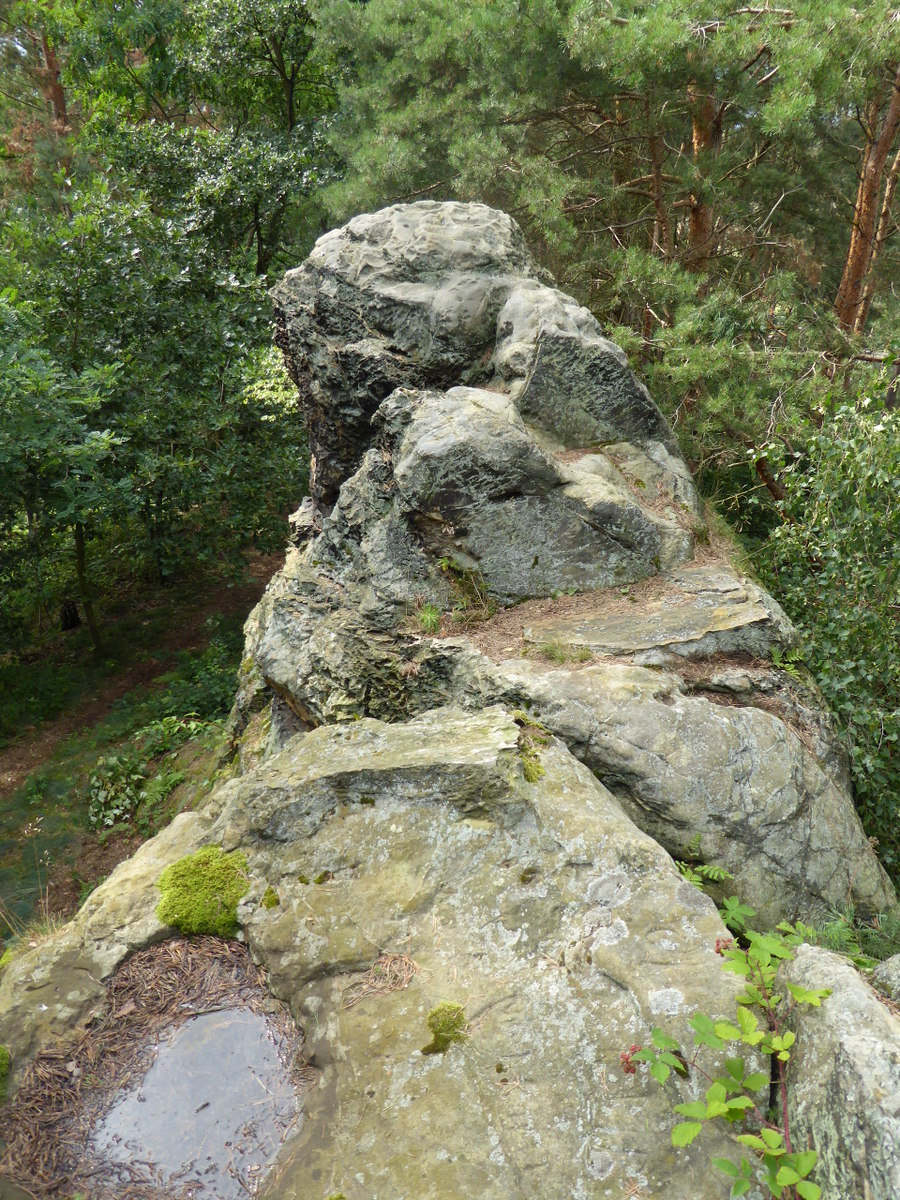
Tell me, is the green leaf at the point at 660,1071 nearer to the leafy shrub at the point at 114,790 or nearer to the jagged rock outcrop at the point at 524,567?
the jagged rock outcrop at the point at 524,567

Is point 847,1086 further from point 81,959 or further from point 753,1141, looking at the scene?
point 81,959

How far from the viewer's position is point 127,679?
39.1ft

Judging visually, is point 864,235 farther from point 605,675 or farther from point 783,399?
point 605,675

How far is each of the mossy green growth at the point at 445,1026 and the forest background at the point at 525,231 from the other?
3661 millimetres

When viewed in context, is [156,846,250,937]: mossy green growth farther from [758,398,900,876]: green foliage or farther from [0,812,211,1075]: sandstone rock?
[758,398,900,876]: green foliage

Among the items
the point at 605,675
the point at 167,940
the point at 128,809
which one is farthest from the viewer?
the point at 128,809

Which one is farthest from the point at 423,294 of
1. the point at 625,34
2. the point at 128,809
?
the point at 128,809

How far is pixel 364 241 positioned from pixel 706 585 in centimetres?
470

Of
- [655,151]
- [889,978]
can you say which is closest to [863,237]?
[655,151]

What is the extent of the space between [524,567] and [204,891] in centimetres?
346

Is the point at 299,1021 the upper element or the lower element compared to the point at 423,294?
lower

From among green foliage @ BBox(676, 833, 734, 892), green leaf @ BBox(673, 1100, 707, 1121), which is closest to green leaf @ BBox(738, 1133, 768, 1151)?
green leaf @ BBox(673, 1100, 707, 1121)

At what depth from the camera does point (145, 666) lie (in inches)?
481

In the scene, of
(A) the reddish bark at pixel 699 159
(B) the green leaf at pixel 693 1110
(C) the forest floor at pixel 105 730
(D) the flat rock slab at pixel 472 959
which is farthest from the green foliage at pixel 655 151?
(C) the forest floor at pixel 105 730
